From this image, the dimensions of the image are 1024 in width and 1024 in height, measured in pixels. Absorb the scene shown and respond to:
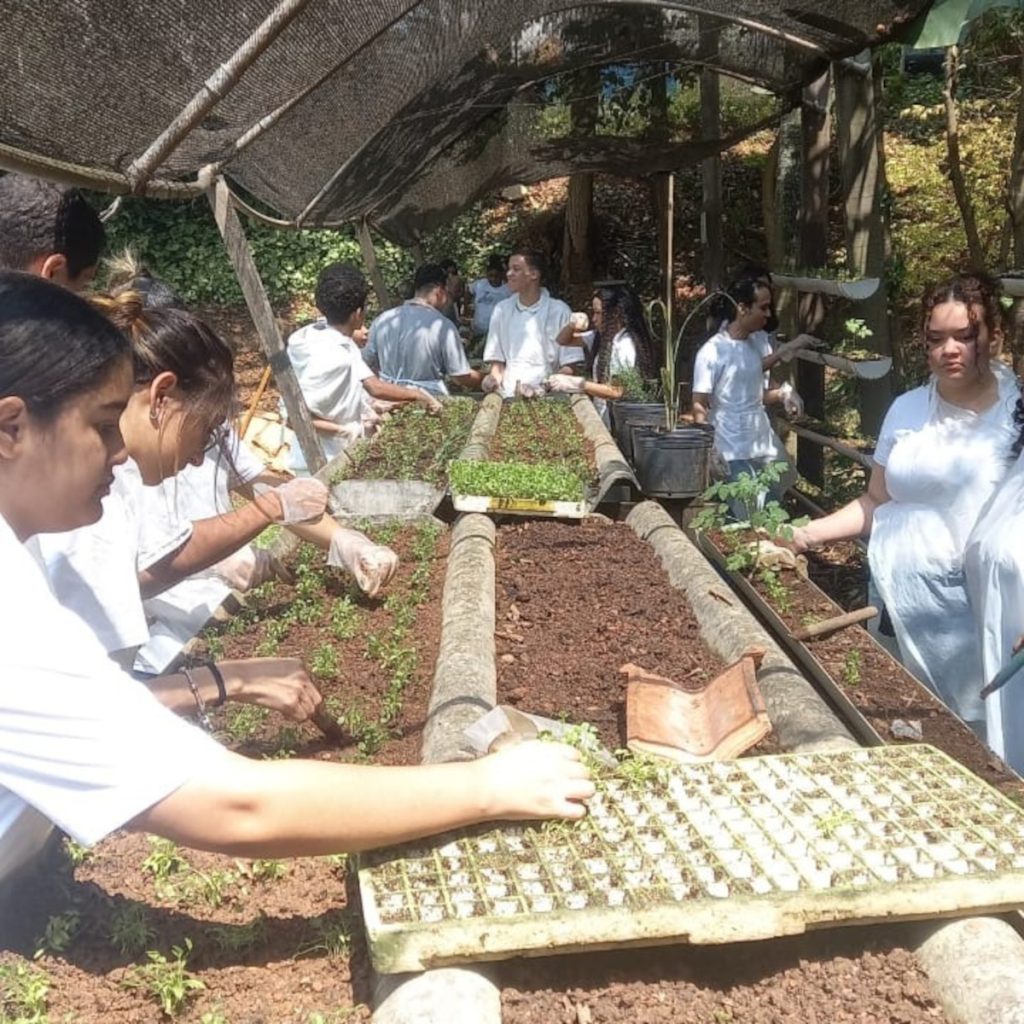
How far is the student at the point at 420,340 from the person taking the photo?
25.2 feet

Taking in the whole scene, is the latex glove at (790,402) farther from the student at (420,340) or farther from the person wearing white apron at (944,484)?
the person wearing white apron at (944,484)

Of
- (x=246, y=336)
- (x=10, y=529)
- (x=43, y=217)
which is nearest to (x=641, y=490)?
(x=43, y=217)

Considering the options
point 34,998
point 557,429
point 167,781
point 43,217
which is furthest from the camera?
point 557,429

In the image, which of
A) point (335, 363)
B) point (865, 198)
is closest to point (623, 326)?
point (865, 198)

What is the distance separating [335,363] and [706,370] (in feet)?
7.64

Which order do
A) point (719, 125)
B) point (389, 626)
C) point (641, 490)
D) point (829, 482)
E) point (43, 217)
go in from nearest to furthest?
point (43, 217) < point (389, 626) < point (641, 490) < point (719, 125) < point (829, 482)

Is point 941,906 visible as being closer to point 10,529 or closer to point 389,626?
point 10,529

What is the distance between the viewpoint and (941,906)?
1.82 m

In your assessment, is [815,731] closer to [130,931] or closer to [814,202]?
[130,931]

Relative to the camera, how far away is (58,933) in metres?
1.92

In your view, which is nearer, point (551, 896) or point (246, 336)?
point (551, 896)

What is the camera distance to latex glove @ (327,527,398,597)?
3.43 m

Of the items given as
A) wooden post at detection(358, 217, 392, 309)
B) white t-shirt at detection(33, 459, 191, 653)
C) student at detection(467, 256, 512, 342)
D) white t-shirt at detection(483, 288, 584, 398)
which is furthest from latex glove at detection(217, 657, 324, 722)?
student at detection(467, 256, 512, 342)

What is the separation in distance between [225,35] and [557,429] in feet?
14.6
